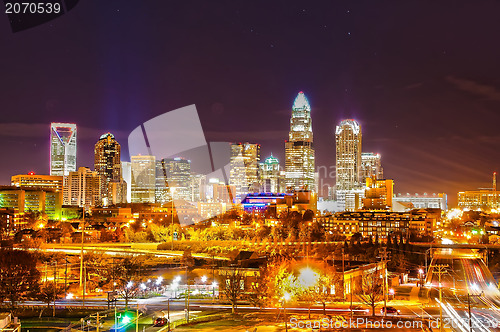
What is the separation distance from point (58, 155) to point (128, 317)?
9204 cm

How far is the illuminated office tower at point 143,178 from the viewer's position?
87125mm

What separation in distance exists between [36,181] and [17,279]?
62683 millimetres

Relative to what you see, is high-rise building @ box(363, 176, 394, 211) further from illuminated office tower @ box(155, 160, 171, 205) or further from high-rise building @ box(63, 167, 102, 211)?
high-rise building @ box(63, 167, 102, 211)

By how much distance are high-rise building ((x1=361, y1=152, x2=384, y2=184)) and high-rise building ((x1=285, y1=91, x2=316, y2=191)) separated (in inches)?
560

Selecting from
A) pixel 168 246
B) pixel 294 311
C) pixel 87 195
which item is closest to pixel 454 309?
pixel 294 311

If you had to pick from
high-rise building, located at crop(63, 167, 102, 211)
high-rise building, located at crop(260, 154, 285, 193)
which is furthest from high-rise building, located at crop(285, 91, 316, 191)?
high-rise building, located at crop(63, 167, 102, 211)

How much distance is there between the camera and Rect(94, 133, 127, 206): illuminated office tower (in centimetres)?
8986

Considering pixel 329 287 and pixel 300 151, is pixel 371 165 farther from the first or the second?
pixel 329 287

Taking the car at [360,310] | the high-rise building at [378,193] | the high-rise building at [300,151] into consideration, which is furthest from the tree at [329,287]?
the high-rise building at [300,151]

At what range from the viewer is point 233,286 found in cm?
1445

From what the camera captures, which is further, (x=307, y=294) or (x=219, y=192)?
(x=219, y=192)

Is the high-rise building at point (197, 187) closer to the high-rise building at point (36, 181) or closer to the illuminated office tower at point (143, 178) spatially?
the illuminated office tower at point (143, 178)

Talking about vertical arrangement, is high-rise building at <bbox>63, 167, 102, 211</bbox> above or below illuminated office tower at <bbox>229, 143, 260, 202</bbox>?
below

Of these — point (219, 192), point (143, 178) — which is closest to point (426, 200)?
point (219, 192)
